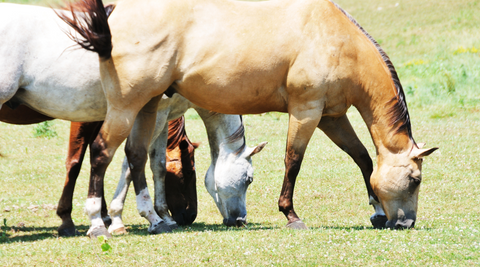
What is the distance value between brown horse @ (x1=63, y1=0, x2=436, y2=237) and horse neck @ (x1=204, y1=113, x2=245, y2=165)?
1108 millimetres

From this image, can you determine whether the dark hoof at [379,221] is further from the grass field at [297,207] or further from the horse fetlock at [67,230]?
the horse fetlock at [67,230]

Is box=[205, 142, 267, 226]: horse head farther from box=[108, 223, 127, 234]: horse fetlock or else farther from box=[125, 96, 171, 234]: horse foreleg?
box=[108, 223, 127, 234]: horse fetlock

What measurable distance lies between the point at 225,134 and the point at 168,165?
1037 millimetres

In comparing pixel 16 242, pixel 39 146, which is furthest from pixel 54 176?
pixel 16 242

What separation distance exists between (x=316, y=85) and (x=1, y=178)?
7.15 m

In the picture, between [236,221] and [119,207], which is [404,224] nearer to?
[236,221]

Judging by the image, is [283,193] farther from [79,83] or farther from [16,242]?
[16,242]

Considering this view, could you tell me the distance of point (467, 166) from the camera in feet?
32.6

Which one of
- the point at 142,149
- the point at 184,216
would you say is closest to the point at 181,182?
the point at 184,216

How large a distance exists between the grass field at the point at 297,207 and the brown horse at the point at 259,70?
2.43 ft

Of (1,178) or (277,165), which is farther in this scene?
(277,165)

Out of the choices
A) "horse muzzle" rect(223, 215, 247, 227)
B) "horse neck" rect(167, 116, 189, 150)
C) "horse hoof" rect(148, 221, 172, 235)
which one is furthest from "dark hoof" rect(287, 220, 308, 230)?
"horse neck" rect(167, 116, 189, 150)

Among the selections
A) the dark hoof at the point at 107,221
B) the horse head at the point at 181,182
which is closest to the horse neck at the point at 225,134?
the horse head at the point at 181,182

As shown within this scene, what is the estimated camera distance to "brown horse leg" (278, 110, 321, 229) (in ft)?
19.2
